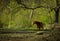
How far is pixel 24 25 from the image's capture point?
50.4 feet

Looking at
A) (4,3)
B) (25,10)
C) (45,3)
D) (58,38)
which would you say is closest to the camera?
(58,38)

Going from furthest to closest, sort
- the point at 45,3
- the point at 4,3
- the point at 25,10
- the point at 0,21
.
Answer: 1. the point at 0,21
2. the point at 25,10
3. the point at 45,3
4. the point at 4,3

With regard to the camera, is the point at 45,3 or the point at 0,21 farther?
the point at 0,21

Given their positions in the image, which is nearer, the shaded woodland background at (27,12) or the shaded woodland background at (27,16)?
the shaded woodland background at (27,16)

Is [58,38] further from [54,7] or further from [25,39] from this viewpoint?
[54,7]

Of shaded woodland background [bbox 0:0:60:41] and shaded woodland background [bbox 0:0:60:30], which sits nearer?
shaded woodland background [bbox 0:0:60:41]

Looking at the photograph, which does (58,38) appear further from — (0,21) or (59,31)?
(0,21)

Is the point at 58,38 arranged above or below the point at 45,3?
below

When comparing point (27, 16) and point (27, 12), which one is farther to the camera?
point (27, 16)

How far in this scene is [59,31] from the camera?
9508 millimetres

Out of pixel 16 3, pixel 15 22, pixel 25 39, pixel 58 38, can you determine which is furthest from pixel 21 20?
pixel 58 38

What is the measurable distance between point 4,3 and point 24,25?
14.3ft

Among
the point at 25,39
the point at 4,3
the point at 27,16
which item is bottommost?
the point at 25,39

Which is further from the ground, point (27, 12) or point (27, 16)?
point (27, 12)
